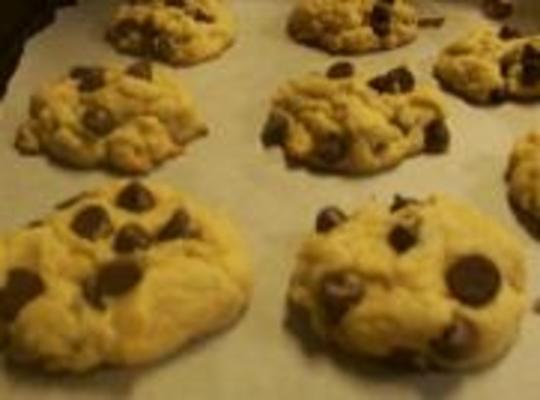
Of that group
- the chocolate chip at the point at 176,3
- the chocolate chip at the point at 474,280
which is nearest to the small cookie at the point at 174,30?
the chocolate chip at the point at 176,3

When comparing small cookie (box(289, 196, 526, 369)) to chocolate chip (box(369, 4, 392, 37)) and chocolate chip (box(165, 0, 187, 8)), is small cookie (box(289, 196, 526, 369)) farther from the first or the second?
chocolate chip (box(165, 0, 187, 8))

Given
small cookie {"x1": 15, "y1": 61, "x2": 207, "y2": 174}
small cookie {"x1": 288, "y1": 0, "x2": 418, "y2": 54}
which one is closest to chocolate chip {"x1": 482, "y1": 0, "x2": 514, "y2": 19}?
small cookie {"x1": 288, "y1": 0, "x2": 418, "y2": 54}

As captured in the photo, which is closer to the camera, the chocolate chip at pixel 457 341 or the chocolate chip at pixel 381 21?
the chocolate chip at pixel 457 341

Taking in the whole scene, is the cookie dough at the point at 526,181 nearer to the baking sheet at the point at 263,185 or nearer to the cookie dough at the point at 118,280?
the baking sheet at the point at 263,185

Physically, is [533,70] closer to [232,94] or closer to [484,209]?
[484,209]

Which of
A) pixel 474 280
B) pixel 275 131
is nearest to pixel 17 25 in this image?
pixel 275 131

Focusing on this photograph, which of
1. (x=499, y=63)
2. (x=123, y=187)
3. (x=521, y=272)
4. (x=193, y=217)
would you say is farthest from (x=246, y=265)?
(x=499, y=63)
